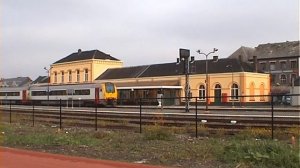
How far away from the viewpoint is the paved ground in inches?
413

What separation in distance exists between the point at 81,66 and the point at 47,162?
8755cm

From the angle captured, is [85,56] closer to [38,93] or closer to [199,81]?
[199,81]

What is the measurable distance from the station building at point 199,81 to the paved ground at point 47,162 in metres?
55.1

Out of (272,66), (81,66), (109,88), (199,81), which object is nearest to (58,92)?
(109,88)

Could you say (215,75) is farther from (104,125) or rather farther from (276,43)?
(104,125)

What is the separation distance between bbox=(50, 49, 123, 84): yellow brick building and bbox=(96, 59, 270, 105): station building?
10.5 m

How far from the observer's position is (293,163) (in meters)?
9.20

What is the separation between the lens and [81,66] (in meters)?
97.7

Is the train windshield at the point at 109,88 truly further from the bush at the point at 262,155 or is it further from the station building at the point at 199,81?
the bush at the point at 262,155

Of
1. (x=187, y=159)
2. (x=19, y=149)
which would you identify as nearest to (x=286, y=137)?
(x=187, y=159)

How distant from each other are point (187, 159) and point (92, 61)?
83.9 m

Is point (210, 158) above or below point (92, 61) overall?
below

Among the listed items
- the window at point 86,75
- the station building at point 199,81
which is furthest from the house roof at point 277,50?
the window at point 86,75

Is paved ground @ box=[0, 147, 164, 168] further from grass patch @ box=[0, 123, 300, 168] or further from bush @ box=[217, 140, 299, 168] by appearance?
bush @ box=[217, 140, 299, 168]
